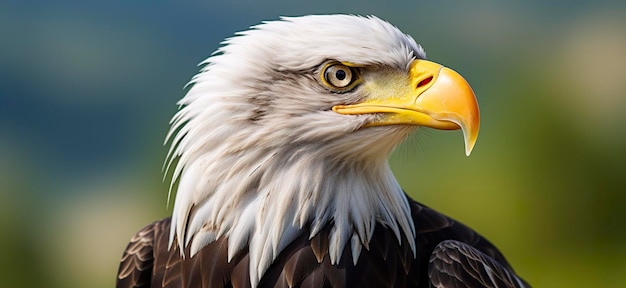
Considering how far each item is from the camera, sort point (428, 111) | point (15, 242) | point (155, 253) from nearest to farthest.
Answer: point (428, 111) < point (155, 253) < point (15, 242)

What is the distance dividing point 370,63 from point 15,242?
4.52 meters

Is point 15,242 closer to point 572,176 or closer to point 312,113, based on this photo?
point 572,176

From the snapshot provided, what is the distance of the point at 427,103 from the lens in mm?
1452

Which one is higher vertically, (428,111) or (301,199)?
(428,111)

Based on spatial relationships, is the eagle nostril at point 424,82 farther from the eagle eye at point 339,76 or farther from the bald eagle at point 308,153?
the eagle eye at point 339,76

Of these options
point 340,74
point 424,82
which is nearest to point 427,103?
point 424,82

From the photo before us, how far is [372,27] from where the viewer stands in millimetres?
1518

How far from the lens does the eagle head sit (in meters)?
1.48

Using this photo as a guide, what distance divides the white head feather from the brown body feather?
2cm

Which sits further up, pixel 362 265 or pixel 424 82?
pixel 424 82

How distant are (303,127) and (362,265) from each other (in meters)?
0.33

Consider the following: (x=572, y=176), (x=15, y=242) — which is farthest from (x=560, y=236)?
(x=15, y=242)

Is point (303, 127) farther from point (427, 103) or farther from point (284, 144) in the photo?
point (427, 103)

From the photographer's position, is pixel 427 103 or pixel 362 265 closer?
pixel 427 103
